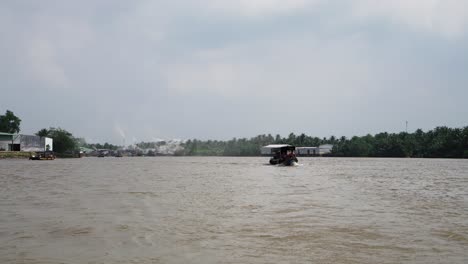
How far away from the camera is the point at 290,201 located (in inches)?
618

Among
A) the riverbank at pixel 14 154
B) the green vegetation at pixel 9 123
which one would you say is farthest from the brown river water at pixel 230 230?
the green vegetation at pixel 9 123

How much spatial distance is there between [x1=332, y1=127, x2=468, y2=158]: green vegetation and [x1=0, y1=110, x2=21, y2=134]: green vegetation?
259 feet

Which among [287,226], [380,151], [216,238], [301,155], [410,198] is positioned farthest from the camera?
[301,155]

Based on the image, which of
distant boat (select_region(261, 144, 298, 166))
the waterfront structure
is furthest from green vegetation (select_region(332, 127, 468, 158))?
the waterfront structure

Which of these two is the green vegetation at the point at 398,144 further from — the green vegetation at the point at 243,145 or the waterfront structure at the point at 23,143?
the waterfront structure at the point at 23,143

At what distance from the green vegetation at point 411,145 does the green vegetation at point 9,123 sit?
78.9 meters

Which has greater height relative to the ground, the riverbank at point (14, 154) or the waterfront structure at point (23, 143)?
the waterfront structure at point (23, 143)

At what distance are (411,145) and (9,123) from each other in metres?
88.3

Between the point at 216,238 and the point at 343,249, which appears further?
the point at 216,238

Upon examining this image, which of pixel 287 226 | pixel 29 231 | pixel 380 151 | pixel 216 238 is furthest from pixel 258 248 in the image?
pixel 380 151

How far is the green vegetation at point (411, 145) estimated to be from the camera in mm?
87125

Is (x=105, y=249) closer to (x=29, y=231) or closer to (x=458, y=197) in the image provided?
(x=29, y=231)

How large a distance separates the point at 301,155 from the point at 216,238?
123 m

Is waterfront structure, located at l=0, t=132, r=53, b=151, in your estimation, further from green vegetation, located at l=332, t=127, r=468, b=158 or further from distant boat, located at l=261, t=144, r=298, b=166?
green vegetation, located at l=332, t=127, r=468, b=158
